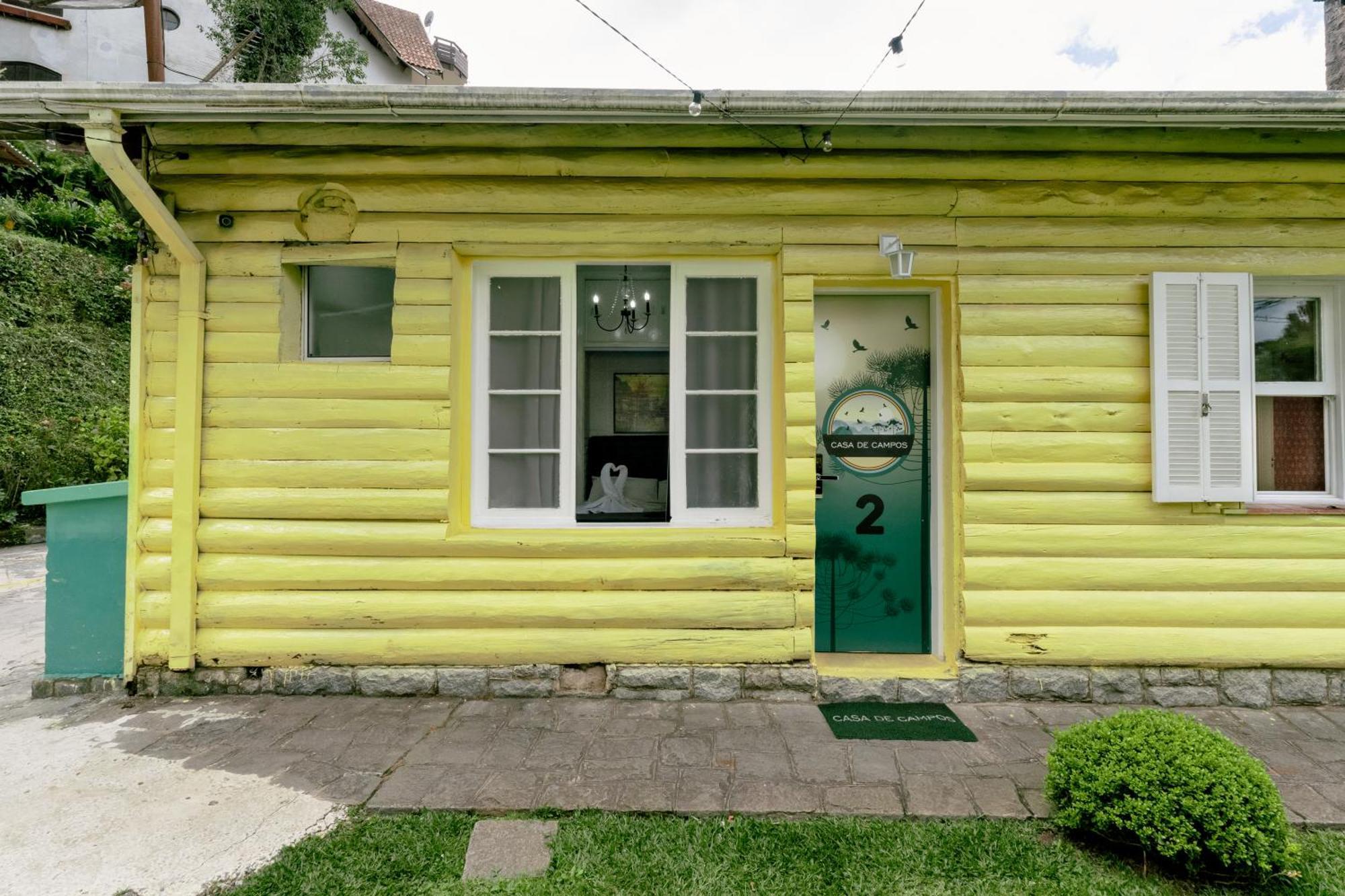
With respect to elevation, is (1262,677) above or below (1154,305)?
below

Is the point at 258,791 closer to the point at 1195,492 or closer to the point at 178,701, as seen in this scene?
the point at 178,701

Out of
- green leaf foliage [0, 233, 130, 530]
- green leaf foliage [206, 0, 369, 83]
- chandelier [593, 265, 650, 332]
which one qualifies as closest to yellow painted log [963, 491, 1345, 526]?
chandelier [593, 265, 650, 332]

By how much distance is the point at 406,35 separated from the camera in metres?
21.9

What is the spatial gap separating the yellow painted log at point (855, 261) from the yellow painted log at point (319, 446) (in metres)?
2.20

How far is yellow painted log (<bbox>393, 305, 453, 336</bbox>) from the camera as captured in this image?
341 centimetres

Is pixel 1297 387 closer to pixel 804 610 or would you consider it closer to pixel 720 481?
pixel 804 610

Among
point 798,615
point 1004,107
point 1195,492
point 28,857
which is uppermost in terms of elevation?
point 1004,107

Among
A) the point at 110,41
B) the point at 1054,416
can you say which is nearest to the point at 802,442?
the point at 1054,416

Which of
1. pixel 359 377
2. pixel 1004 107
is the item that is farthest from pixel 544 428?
pixel 1004 107

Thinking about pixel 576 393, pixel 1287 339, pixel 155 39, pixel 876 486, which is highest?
pixel 155 39

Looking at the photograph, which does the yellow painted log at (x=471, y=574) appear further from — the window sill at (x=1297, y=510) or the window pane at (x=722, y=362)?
the window sill at (x=1297, y=510)

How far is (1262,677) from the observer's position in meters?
3.29

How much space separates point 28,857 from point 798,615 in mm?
3207

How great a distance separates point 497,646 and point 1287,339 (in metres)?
4.87
